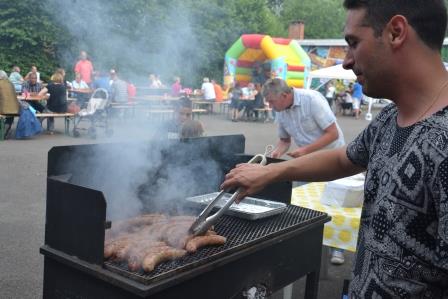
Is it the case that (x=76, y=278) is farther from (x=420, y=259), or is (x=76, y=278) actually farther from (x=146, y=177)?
(x=420, y=259)

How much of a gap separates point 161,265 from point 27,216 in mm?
3842

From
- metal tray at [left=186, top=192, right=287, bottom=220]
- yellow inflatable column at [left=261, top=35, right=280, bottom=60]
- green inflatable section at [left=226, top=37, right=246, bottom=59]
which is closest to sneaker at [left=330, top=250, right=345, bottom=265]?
metal tray at [left=186, top=192, right=287, bottom=220]

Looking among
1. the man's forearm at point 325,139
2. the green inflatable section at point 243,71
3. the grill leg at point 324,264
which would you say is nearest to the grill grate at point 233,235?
the grill leg at point 324,264

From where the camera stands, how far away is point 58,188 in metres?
2.17

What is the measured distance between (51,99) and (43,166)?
3.76 m

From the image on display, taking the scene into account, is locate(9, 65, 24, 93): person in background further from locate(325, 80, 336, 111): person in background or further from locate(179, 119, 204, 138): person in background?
locate(325, 80, 336, 111): person in background

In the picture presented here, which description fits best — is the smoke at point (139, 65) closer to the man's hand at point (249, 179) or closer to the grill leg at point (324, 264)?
the man's hand at point (249, 179)

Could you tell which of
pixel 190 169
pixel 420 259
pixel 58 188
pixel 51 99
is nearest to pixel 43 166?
pixel 51 99

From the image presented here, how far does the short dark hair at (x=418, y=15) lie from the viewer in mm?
1239

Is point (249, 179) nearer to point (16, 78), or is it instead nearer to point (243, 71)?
point (16, 78)

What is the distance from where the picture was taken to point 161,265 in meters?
2.04

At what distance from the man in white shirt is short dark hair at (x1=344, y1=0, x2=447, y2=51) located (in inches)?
129

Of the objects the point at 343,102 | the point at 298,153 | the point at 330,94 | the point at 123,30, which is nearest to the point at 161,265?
the point at 123,30

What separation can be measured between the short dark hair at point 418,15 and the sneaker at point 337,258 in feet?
11.4
